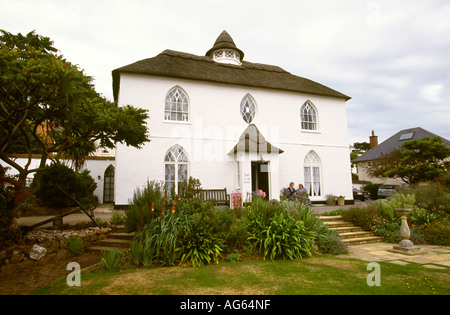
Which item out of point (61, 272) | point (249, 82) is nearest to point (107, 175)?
point (249, 82)

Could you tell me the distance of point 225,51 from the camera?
17.7 metres

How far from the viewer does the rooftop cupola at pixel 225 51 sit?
17.6 metres

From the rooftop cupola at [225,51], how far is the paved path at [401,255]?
14334mm

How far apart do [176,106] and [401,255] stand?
39.1 feet

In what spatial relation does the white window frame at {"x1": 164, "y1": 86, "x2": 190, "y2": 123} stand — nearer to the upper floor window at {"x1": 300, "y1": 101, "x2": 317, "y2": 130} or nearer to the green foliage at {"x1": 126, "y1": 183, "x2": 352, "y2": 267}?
the green foliage at {"x1": 126, "y1": 183, "x2": 352, "y2": 267}

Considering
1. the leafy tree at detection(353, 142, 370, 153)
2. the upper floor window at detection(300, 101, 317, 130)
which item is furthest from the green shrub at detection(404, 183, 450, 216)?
the leafy tree at detection(353, 142, 370, 153)

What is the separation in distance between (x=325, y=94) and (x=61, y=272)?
666 inches

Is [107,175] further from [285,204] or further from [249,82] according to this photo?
[285,204]

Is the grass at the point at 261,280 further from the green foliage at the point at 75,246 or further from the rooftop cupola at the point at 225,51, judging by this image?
the rooftop cupola at the point at 225,51

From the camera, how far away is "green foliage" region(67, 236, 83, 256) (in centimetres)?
624

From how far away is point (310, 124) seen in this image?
55.5ft

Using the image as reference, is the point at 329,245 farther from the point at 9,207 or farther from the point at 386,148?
the point at 386,148

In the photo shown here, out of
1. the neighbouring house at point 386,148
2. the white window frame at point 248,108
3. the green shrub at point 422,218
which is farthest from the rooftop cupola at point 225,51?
the neighbouring house at point 386,148

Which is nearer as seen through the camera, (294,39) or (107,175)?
(294,39)
